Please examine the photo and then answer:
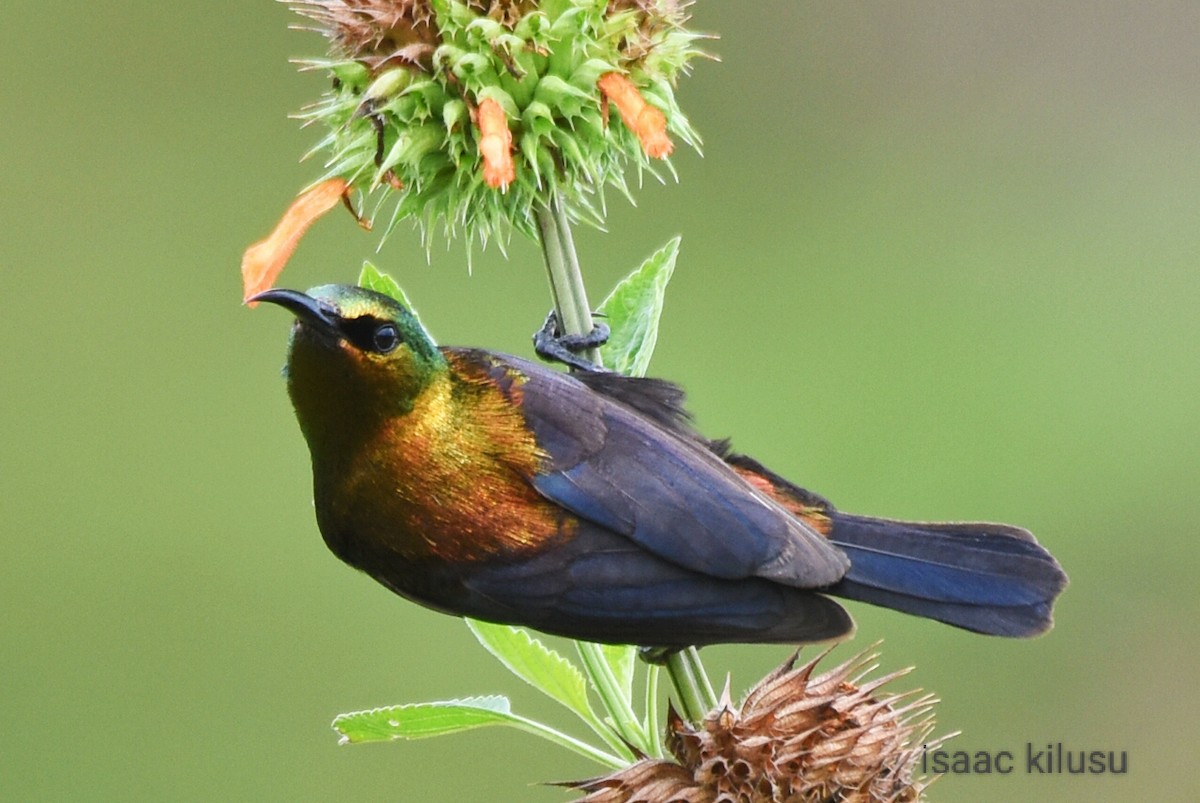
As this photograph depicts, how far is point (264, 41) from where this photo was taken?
7449 millimetres

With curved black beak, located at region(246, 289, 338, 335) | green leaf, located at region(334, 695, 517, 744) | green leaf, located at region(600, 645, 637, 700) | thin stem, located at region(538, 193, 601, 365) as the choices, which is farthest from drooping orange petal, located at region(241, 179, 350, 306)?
green leaf, located at region(600, 645, 637, 700)

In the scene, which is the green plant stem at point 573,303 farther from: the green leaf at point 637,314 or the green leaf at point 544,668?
the green leaf at point 637,314

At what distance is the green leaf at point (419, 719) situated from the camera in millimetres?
2453

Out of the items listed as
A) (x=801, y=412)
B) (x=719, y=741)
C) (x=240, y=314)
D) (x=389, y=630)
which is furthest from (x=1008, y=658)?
(x=719, y=741)

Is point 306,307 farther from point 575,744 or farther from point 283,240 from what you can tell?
point 575,744

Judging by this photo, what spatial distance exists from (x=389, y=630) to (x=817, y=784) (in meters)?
4.25

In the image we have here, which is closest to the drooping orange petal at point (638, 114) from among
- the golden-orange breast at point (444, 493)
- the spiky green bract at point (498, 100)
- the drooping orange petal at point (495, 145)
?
the spiky green bract at point (498, 100)

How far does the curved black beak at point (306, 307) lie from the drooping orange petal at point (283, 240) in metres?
0.02

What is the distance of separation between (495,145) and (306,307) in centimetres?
36

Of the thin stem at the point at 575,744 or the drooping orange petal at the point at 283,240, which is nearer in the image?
the drooping orange petal at the point at 283,240

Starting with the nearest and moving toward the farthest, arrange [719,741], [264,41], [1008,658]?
[719,741] < [1008,658] < [264,41]

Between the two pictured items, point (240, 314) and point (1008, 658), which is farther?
point (240, 314)

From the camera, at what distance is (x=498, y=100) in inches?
97.0

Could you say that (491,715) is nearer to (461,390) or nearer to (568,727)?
(461,390)
